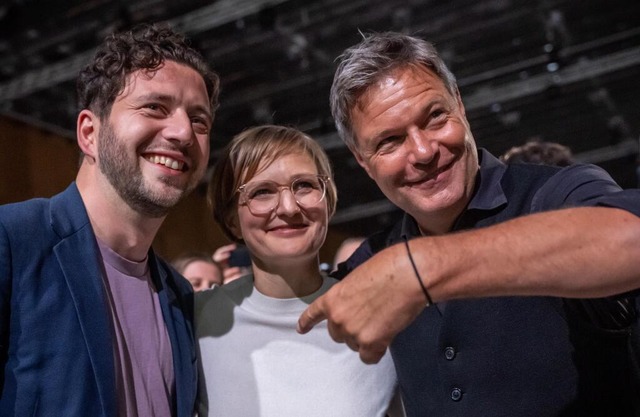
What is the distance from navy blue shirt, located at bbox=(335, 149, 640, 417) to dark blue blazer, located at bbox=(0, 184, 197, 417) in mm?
611

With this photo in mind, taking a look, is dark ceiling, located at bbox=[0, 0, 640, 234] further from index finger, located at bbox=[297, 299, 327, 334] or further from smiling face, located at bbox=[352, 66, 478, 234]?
index finger, located at bbox=[297, 299, 327, 334]

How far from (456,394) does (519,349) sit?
6.8 inches

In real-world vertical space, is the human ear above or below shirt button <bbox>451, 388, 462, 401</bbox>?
above

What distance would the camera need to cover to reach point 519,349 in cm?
163

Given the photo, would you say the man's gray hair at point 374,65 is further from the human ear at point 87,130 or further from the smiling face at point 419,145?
the human ear at point 87,130

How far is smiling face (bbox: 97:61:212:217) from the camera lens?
186 cm

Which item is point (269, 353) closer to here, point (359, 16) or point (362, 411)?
point (362, 411)

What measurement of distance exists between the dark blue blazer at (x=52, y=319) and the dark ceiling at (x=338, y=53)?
3.91 metres

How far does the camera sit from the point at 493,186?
5.74 ft

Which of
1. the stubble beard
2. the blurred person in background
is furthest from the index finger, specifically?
the blurred person in background

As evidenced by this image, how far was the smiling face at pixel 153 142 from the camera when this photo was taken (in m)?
1.86

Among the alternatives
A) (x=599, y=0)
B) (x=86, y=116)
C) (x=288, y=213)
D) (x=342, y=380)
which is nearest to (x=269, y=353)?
(x=342, y=380)

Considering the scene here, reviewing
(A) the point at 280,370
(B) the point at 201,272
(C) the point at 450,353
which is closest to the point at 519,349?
(C) the point at 450,353

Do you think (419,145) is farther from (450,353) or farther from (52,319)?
(52,319)
